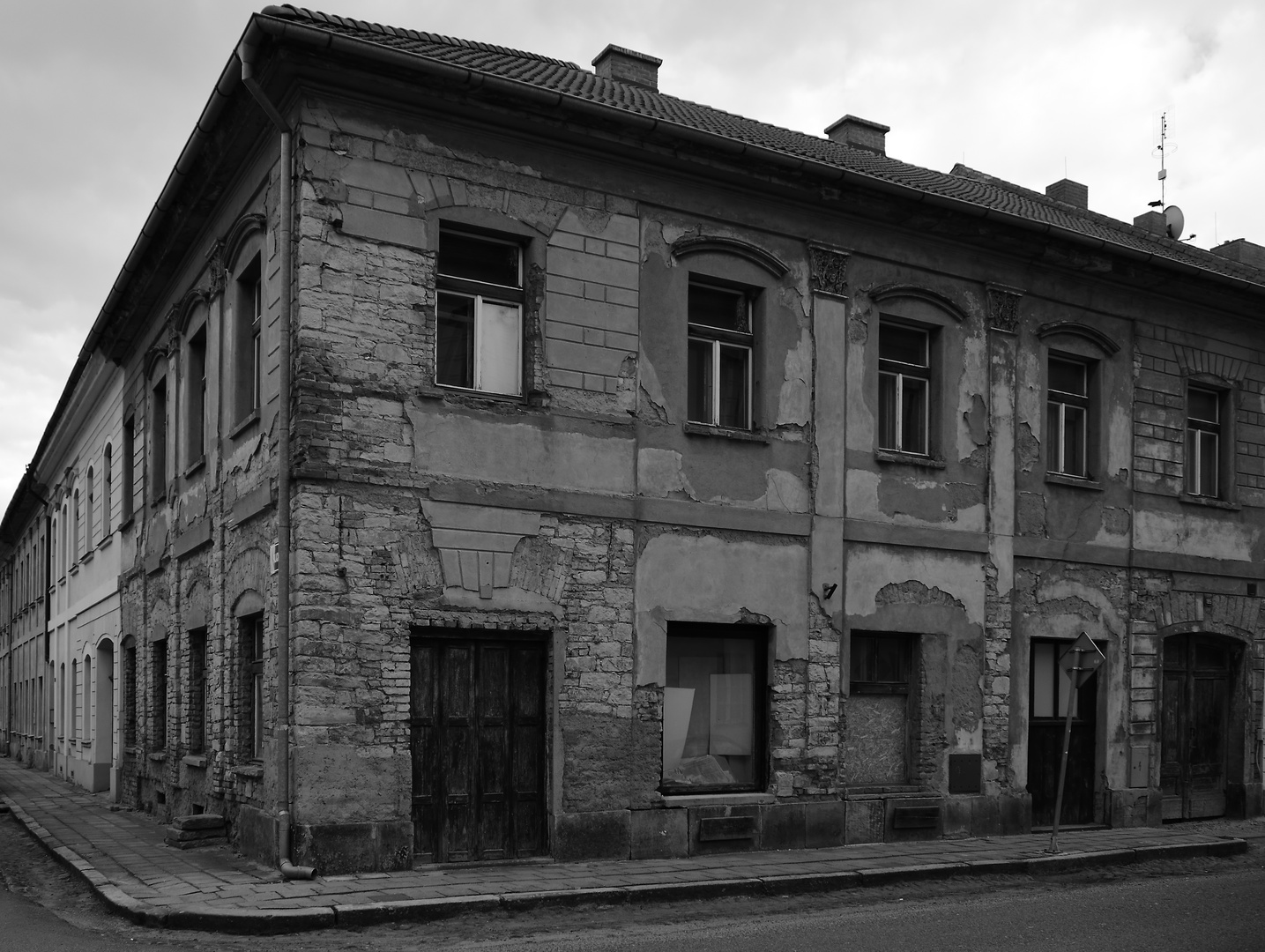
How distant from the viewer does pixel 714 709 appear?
13781 millimetres

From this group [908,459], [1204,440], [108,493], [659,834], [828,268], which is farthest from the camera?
[108,493]

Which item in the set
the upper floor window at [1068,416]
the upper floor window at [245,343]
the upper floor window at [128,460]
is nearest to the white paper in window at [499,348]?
the upper floor window at [245,343]

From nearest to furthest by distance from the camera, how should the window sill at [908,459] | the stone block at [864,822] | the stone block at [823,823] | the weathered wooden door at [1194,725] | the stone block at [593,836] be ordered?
the stone block at [593,836] → the stone block at [823,823] → the stone block at [864,822] → the window sill at [908,459] → the weathered wooden door at [1194,725]

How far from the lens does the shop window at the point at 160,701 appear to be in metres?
17.7

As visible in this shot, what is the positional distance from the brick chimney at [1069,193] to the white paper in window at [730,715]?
1212 cm

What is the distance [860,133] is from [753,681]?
34.0 ft

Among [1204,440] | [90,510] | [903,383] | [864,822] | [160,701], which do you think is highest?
[903,383]

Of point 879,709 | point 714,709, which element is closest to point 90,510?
point 714,709

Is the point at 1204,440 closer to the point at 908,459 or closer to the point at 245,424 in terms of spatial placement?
the point at 908,459

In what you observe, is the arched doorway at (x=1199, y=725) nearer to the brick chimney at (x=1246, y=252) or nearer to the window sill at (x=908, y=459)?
the window sill at (x=908, y=459)

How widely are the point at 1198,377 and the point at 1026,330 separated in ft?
11.3

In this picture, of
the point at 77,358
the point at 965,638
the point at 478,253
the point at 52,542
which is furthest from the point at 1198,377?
the point at 52,542

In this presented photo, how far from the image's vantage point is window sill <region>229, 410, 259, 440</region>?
12930 mm

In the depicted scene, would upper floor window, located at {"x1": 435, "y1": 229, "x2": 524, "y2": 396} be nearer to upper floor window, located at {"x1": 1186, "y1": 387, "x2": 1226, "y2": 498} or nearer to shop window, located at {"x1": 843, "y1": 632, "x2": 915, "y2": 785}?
A: shop window, located at {"x1": 843, "y1": 632, "x2": 915, "y2": 785}
